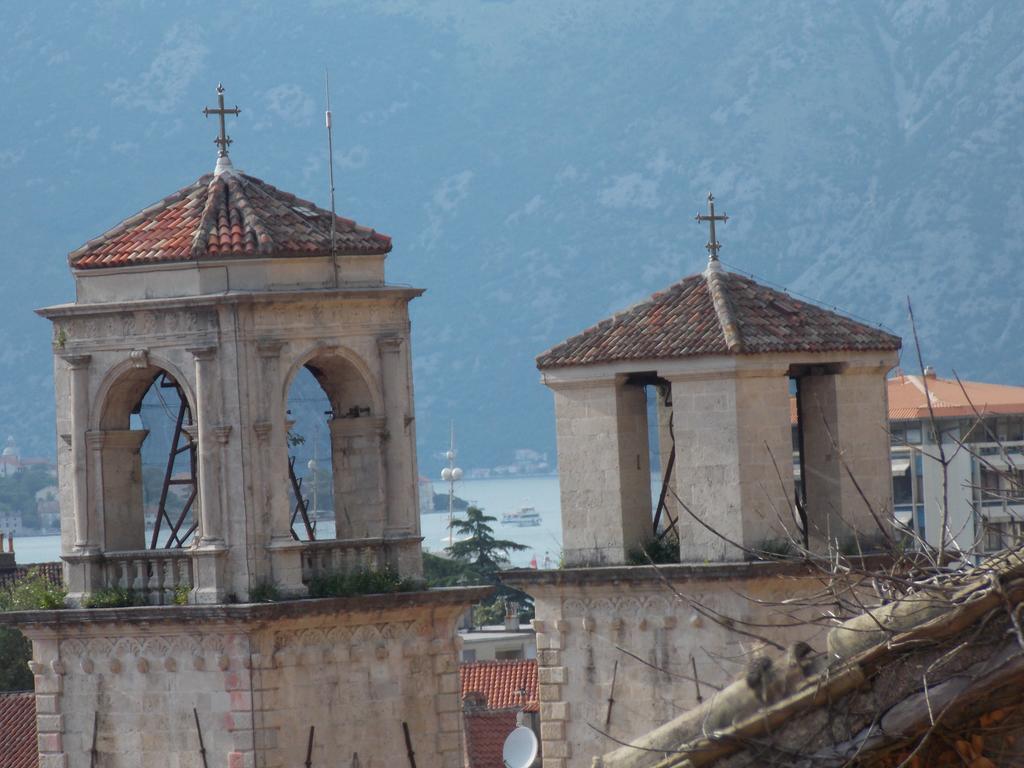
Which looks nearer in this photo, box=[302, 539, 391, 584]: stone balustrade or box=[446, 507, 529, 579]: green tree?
box=[302, 539, 391, 584]: stone balustrade

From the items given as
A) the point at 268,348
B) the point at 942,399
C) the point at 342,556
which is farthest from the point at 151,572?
the point at 942,399

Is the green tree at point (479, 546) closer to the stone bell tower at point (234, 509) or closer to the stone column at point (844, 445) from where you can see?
the stone column at point (844, 445)

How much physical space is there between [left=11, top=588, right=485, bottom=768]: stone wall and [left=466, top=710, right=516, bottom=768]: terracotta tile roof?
2413cm

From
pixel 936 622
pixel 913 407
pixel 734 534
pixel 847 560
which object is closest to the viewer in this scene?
pixel 936 622

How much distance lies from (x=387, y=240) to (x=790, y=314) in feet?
15.0

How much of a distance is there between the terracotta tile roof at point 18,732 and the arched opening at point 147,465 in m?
20.9

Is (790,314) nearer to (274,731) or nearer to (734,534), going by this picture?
(734,534)

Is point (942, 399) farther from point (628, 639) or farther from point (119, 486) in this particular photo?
point (119, 486)

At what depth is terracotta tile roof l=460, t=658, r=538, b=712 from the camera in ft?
218

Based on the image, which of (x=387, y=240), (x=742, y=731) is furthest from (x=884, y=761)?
(x=387, y=240)

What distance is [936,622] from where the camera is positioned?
13758mm

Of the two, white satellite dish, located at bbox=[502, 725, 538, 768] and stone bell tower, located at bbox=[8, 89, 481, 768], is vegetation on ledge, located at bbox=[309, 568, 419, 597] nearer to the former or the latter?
stone bell tower, located at bbox=[8, 89, 481, 768]

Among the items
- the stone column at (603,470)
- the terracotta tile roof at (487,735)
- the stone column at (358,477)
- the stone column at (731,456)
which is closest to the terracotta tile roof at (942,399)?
the terracotta tile roof at (487,735)

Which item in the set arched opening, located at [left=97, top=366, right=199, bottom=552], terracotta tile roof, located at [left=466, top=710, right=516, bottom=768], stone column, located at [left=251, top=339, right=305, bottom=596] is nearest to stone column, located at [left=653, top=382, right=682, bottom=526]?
stone column, located at [left=251, top=339, right=305, bottom=596]
